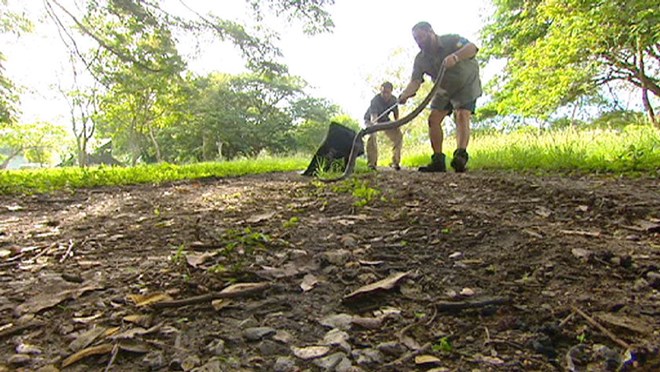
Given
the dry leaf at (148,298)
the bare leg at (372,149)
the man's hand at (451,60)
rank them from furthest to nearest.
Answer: the bare leg at (372,149), the man's hand at (451,60), the dry leaf at (148,298)

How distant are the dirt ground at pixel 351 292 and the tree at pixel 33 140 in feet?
132

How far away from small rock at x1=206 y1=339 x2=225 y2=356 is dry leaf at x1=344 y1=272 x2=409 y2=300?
402 mm

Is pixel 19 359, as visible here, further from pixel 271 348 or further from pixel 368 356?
pixel 368 356

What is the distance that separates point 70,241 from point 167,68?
7.22 m

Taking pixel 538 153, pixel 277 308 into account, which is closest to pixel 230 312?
pixel 277 308

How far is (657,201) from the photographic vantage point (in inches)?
74.9

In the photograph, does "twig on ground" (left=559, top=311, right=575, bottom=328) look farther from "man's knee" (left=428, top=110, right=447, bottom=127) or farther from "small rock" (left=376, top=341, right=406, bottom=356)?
"man's knee" (left=428, top=110, right=447, bottom=127)

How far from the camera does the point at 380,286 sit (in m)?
1.16

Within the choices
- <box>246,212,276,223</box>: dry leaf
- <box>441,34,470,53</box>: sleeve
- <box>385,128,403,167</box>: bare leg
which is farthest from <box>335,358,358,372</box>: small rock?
<box>385,128,403,167</box>: bare leg

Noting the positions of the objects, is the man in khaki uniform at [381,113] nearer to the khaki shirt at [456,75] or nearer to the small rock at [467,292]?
the khaki shirt at [456,75]

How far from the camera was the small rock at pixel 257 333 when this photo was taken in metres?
0.93

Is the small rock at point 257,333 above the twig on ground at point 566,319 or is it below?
above

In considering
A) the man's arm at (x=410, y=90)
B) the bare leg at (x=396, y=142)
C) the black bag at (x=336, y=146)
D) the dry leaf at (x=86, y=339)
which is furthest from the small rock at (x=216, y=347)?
the bare leg at (x=396, y=142)

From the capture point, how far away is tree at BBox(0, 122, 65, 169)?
111 feet
